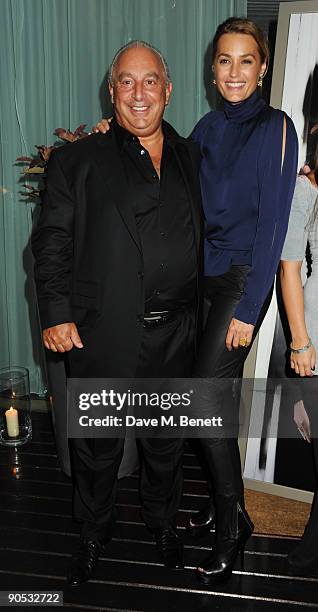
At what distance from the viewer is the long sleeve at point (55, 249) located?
83.3 inches

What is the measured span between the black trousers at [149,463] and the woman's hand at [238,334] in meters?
0.18

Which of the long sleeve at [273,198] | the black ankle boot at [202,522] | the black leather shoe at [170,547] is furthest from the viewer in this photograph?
the black ankle boot at [202,522]

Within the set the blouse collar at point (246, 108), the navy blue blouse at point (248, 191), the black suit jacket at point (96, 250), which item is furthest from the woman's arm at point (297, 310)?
the blouse collar at point (246, 108)

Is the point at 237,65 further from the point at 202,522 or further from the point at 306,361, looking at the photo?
the point at 202,522

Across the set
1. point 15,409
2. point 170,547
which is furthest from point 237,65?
point 15,409

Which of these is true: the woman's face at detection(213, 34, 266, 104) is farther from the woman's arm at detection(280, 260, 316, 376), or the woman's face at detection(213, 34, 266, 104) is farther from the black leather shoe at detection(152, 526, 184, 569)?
the black leather shoe at detection(152, 526, 184, 569)

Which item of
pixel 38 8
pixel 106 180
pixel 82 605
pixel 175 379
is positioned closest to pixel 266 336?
pixel 175 379

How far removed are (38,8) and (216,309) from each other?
2002 mm

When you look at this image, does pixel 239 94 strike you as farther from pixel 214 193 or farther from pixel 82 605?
pixel 82 605

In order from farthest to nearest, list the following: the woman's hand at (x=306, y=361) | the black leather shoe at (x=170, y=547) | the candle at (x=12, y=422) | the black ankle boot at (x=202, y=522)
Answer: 1. the candle at (x=12, y=422)
2. the black ankle boot at (x=202, y=522)
3. the black leather shoe at (x=170, y=547)
4. the woman's hand at (x=306, y=361)

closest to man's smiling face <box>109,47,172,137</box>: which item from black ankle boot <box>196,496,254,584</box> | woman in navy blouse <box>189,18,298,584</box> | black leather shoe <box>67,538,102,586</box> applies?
woman in navy blouse <box>189,18,298,584</box>

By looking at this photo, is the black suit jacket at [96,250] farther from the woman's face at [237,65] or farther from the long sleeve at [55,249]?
the woman's face at [237,65]

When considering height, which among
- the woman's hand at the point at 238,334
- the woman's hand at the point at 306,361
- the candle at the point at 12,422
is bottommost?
the candle at the point at 12,422

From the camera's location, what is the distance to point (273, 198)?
6.63 ft
